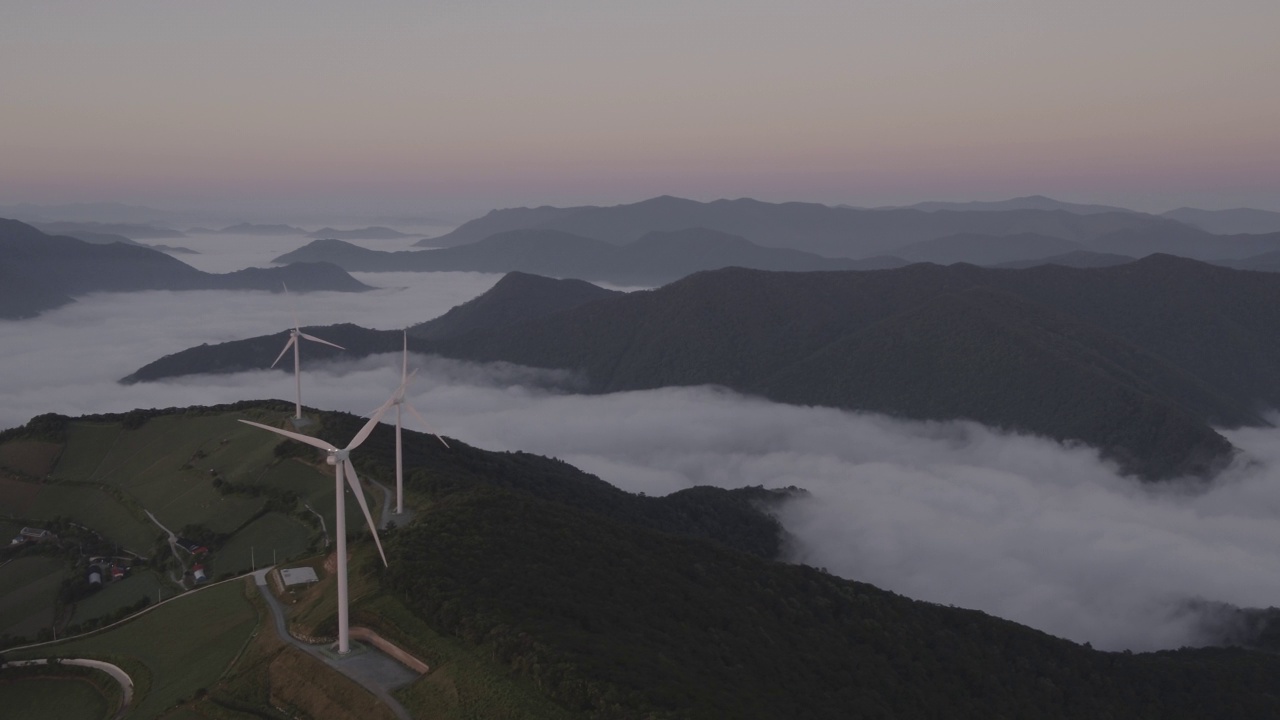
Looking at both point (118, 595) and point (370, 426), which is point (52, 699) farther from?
point (370, 426)

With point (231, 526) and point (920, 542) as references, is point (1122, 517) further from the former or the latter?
point (231, 526)

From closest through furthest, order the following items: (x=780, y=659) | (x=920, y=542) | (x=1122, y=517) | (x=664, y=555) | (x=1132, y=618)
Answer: (x=780, y=659), (x=664, y=555), (x=1132, y=618), (x=920, y=542), (x=1122, y=517)

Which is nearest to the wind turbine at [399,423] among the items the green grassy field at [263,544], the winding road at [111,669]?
the green grassy field at [263,544]

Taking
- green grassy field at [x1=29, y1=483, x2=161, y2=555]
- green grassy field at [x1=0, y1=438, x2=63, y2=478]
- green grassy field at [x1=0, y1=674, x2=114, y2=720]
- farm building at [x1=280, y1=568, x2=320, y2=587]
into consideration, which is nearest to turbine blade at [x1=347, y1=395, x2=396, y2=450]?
farm building at [x1=280, y1=568, x2=320, y2=587]

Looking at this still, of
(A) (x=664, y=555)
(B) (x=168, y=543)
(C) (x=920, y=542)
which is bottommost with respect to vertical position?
(C) (x=920, y=542)

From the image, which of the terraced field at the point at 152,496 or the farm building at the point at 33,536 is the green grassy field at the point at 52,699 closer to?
the terraced field at the point at 152,496

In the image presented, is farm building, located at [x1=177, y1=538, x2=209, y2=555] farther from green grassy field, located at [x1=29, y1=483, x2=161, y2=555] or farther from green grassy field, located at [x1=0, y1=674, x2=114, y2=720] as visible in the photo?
green grassy field, located at [x1=0, y1=674, x2=114, y2=720]

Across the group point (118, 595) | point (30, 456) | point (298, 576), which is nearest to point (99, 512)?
point (30, 456)

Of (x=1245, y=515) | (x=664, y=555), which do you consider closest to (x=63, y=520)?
(x=664, y=555)
